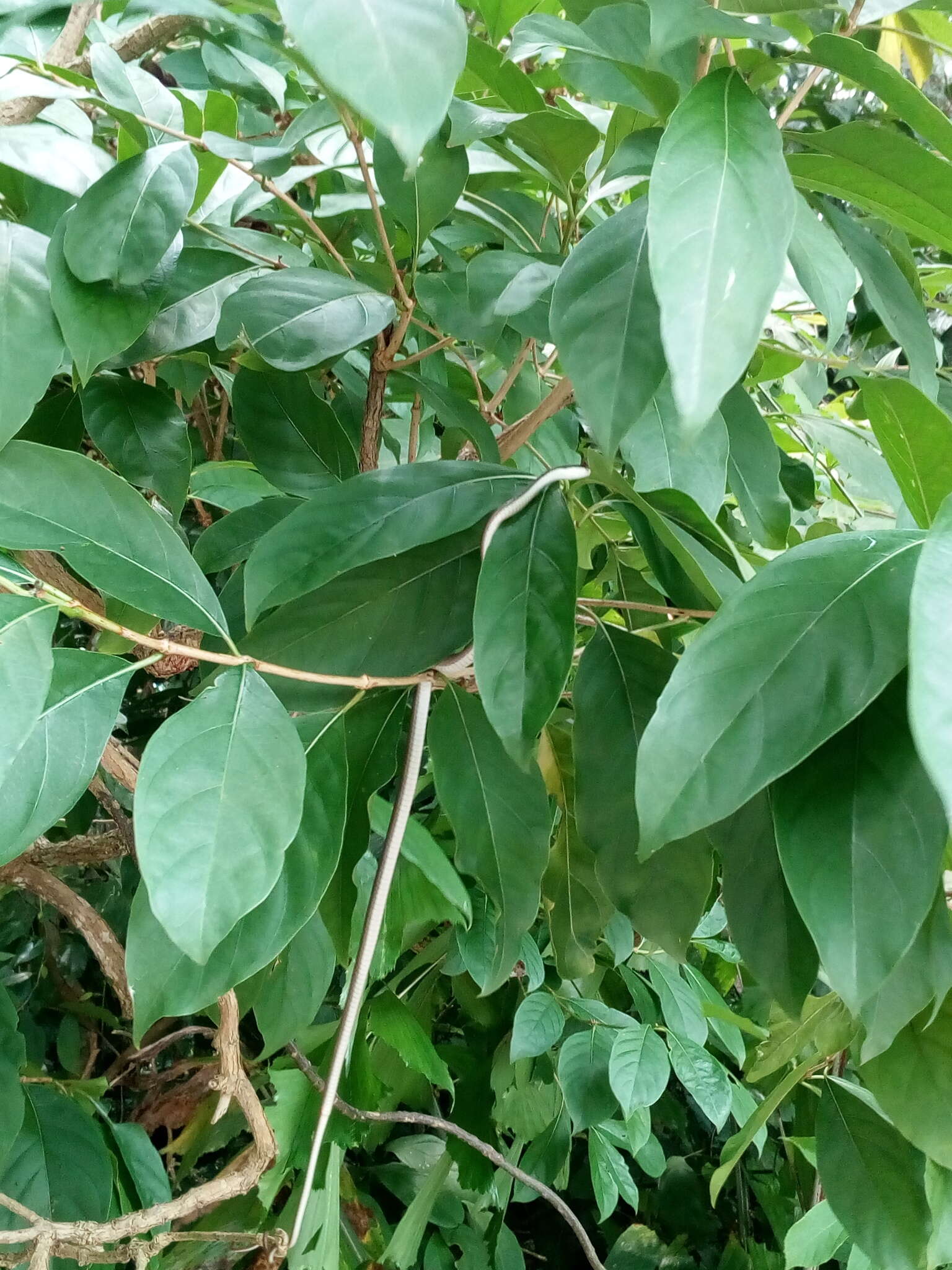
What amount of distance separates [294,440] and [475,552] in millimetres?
116

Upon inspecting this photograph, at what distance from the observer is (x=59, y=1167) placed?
2.00 ft

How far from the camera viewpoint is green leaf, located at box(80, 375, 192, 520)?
440 millimetres

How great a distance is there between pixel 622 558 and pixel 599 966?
1.49 ft

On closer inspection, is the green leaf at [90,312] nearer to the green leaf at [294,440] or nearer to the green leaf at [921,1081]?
the green leaf at [294,440]

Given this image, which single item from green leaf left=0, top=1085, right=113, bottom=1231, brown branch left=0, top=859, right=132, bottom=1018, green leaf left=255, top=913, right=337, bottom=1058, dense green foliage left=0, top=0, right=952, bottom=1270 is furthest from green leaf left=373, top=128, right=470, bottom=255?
green leaf left=0, top=1085, right=113, bottom=1231

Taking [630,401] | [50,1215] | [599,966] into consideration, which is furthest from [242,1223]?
[630,401]

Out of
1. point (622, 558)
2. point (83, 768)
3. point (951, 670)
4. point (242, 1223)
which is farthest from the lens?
point (242, 1223)

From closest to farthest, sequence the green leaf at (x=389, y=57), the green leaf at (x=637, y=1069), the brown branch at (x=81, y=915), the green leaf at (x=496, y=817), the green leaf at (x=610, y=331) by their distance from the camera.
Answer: the green leaf at (x=389, y=57) < the green leaf at (x=610, y=331) < the green leaf at (x=496, y=817) < the brown branch at (x=81, y=915) < the green leaf at (x=637, y=1069)

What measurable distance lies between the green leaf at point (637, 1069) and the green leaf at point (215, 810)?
555 mm

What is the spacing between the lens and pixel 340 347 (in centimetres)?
40

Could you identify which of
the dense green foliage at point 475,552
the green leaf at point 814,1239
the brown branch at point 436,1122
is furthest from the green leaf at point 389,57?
the green leaf at point 814,1239

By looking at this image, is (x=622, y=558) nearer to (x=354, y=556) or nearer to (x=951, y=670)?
(x=354, y=556)

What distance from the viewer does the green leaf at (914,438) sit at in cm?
32

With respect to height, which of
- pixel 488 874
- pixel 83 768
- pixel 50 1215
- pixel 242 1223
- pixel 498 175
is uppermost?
pixel 498 175
